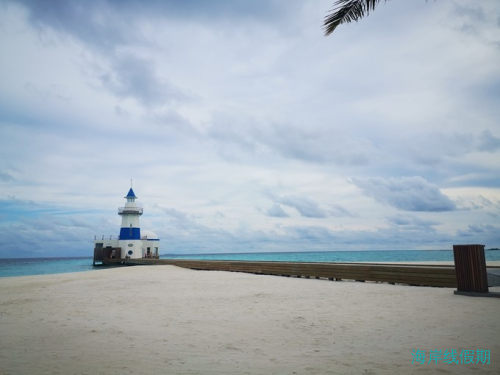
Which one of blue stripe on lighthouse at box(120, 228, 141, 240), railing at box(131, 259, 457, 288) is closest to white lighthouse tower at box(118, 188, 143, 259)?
blue stripe on lighthouse at box(120, 228, 141, 240)

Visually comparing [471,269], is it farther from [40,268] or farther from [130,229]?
[40,268]

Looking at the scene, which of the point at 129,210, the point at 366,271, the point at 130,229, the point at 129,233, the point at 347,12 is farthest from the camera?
the point at 129,233

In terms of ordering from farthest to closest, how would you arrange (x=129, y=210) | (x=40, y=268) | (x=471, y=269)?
(x=40, y=268), (x=129, y=210), (x=471, y=269)

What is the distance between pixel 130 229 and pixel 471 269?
164 feet

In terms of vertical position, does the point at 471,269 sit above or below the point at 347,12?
below

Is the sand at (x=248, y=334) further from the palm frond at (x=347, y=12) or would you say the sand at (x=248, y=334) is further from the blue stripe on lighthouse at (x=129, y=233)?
the blue stripe on lighthouse at (x=129, y=233)

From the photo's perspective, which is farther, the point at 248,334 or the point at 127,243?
the point at 127,243

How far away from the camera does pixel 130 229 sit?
5288 cm

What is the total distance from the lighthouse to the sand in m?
42.5

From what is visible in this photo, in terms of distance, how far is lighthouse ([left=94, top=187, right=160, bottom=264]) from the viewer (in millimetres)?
51656

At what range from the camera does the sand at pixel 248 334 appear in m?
4.57

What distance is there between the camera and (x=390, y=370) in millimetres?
4273

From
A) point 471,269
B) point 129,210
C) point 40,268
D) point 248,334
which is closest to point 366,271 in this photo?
point 471,269

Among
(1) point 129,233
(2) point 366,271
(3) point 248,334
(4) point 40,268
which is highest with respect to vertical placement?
(1) point 129,233
